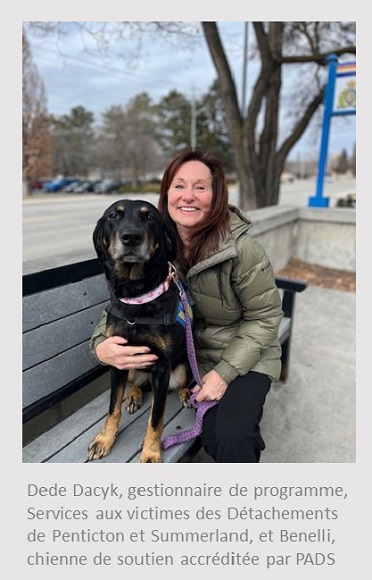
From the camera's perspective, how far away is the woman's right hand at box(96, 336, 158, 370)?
1982 millimetres

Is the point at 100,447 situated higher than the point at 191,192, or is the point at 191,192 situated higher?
the point at 191,192

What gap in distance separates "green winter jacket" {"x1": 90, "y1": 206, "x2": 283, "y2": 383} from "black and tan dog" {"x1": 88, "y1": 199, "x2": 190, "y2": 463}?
0.79 feet

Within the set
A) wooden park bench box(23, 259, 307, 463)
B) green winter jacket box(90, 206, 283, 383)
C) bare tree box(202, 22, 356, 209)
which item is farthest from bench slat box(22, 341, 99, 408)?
bare tree box(202, 22, 356, 209)

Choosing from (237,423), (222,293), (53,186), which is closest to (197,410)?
(237,423)

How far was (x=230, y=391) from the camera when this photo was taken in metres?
2.14

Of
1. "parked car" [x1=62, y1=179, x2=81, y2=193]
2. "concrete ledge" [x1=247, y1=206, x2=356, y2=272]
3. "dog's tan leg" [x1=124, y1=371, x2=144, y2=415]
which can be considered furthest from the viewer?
"parked car" [x1=62, y1=179, x2=81, y2=193]

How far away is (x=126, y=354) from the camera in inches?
78.3

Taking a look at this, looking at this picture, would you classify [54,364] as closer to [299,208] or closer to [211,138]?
[299,208]

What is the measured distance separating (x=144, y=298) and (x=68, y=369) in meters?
0.66

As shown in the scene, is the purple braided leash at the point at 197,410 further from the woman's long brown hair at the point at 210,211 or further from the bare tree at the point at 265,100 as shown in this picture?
the bare tree at the point at 265,100

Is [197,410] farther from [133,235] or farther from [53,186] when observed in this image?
[53,186]

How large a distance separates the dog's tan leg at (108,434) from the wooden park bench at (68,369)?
0.04m

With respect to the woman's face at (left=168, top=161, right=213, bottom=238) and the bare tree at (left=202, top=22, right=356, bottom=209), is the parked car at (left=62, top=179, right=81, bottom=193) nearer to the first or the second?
the bare tree at (left=202, top=22, right=356, bottom=209)

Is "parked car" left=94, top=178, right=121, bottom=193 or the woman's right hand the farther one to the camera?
"parked car" left=94, top=178, right=121, bottom=193
